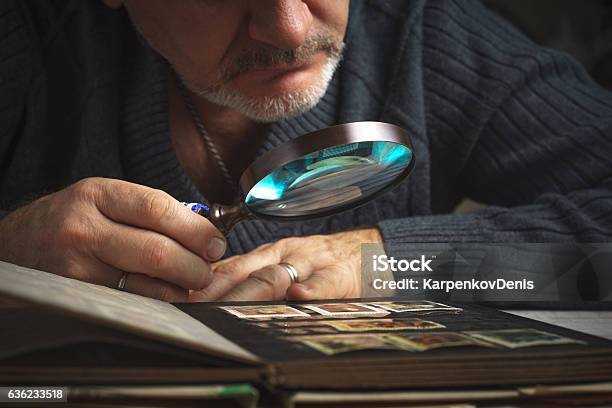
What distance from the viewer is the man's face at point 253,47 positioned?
132 centimetres

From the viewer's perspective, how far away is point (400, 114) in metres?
1.86

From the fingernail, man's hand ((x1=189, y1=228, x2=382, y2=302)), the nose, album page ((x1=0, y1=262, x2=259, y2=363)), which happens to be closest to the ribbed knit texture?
man's hand ((x1=189, y1=228, x2=382, y2=302))

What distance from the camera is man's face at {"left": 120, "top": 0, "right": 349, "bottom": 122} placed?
1322mm

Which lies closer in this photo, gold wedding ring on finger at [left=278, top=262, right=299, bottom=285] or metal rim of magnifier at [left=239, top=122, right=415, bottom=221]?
metal rim of magnifier at [left=239, top=122, right=415, bottom=221]

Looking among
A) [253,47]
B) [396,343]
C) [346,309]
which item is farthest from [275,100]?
[396,343]

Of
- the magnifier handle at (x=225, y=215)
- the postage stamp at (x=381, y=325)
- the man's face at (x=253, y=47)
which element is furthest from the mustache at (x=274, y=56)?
the postage stamp at (x=381, y=325)

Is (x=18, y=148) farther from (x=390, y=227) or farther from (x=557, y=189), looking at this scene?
(x=557, y=189)

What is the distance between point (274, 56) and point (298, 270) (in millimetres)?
401

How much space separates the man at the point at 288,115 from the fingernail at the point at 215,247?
0.12 metres

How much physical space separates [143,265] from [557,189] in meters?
1.14

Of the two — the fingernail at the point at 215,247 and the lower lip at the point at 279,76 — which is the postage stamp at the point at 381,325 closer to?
the fingernail at the point at 215,247

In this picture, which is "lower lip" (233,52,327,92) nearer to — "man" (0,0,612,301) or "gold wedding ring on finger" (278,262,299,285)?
"man" (0,0,612,301)

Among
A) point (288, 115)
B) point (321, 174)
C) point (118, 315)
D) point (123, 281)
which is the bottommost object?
point (118, 315)

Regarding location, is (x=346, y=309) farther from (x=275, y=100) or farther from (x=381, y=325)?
(x=275, y=100)
